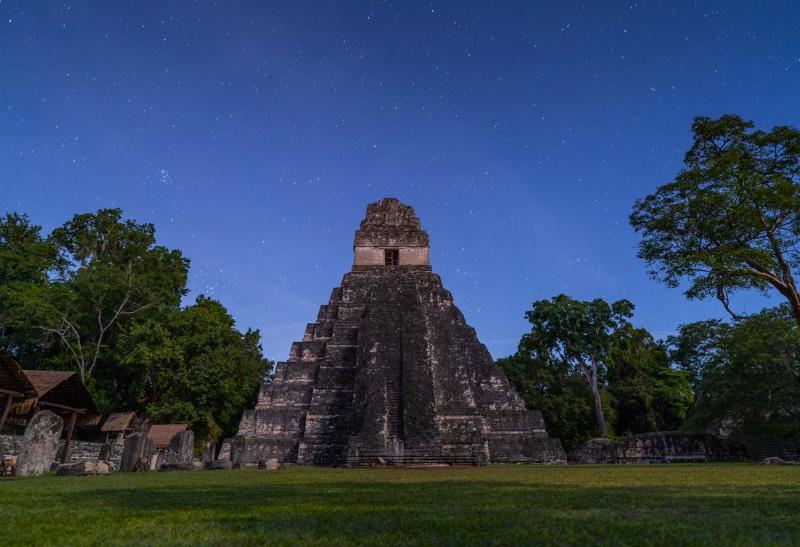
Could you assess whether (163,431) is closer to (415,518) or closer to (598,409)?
(415,518)

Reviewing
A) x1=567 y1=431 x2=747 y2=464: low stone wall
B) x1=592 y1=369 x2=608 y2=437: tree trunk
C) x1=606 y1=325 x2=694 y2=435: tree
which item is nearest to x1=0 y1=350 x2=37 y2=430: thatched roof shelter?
x1=567 y1=431 x2=747 y2=464: low stone wall

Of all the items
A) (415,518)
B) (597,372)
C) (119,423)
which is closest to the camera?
(415,518)

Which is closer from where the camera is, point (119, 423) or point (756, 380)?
point (756, 380)

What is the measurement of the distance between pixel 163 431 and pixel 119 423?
8.24 feet

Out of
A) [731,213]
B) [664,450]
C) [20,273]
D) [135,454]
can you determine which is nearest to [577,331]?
[664,450]

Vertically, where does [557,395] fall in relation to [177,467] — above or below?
above

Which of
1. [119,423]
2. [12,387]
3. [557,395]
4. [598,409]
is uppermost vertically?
[557,395]

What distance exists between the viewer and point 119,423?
71.3ft

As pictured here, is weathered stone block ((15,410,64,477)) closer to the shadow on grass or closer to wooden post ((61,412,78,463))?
wooden post ((61,412,78,463))

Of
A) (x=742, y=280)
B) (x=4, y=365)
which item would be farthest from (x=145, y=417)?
(x=742, y=280)

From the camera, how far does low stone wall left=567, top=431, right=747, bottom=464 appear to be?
1944cm

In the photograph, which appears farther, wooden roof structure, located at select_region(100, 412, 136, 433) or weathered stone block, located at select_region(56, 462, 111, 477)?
wooden roof structure, located at select_region(100, 412, 136, 433)

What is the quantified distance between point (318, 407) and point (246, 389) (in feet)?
34.5

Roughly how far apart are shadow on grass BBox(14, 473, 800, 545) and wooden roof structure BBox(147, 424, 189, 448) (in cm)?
1747
